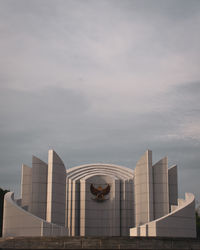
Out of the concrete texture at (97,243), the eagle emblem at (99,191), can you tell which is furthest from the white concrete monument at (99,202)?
the concrete texture at (97,243)

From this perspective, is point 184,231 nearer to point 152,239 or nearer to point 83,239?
point 152,239

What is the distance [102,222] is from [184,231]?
337 inches

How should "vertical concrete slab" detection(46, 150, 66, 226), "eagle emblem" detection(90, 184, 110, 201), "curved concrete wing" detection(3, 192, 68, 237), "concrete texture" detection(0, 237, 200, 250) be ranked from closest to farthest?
"concrete texture" detection(0, 237, 200, 250), "curved concrete wing" detection(3, 192, 68, 237), "vertical concrete slab" detection(46, 150, 66, 226), "eagle emblem" detection(90, 184, 110, 201)

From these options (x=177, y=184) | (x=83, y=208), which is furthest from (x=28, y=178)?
(x=177, y=184)

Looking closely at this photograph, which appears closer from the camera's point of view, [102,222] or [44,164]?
[44,164]

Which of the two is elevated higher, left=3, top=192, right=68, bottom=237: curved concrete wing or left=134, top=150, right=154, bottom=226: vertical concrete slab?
left=134, top=150, right=154, bottom=226: vertical concrete slab

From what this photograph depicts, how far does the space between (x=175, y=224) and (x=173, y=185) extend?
4728mm

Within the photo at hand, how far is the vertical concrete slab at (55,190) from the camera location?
28984 mm

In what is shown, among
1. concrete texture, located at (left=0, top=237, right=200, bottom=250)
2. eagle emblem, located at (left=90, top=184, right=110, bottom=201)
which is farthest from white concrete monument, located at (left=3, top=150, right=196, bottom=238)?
concrete texture, located at (left=0, top=237, right=200, bottom=250)

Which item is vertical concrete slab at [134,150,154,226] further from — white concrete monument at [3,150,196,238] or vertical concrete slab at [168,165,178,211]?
vertical concrete slab at [168,165,178,211]

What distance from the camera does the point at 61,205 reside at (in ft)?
98.1

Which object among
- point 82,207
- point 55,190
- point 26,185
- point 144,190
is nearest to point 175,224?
point 144,190

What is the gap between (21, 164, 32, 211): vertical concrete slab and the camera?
101 ft

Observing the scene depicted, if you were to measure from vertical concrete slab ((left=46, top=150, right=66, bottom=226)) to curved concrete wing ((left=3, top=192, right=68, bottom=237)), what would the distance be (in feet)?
7.29
